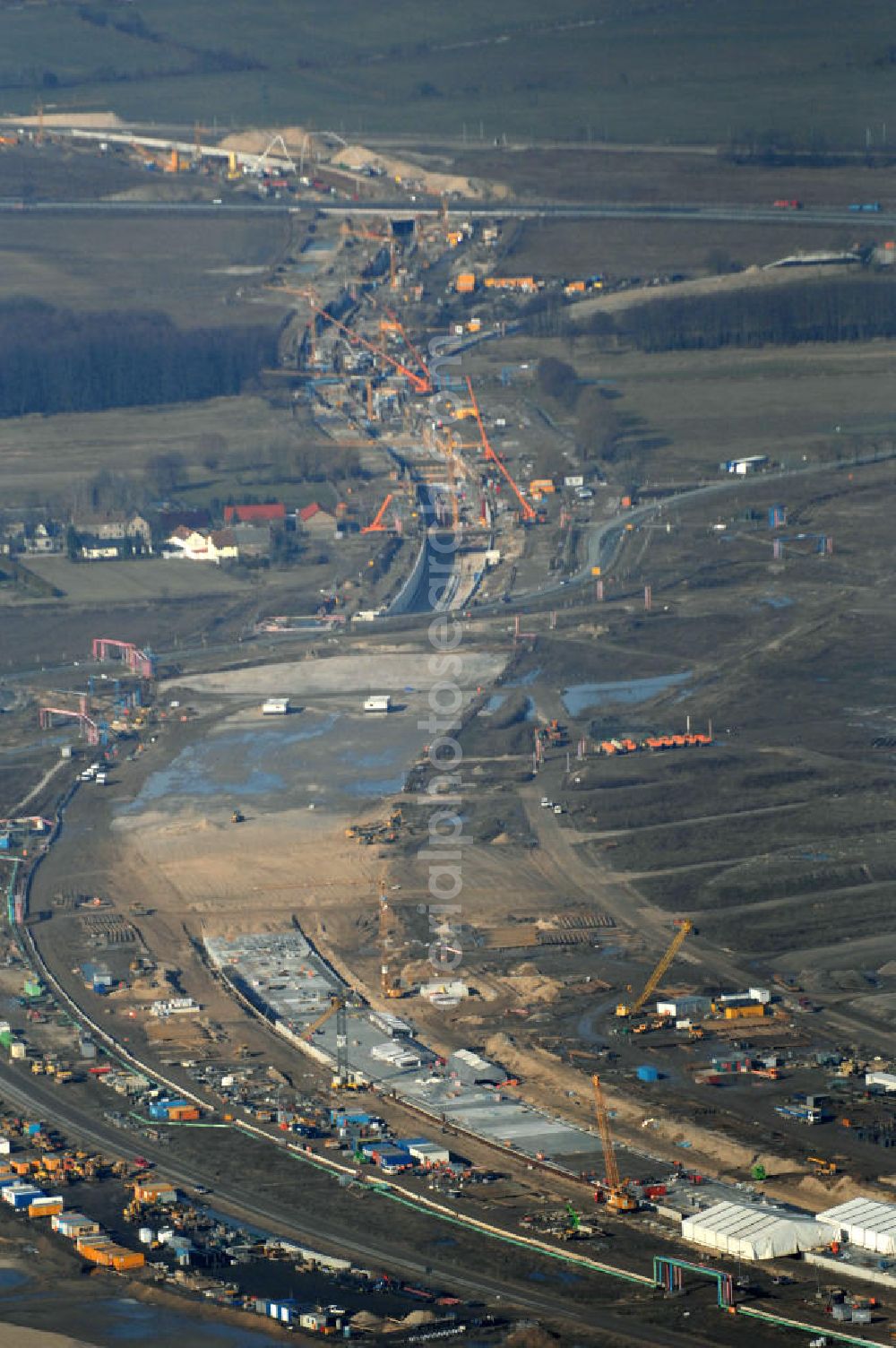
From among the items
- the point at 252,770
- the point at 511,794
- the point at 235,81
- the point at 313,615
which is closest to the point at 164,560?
the point at 313,615

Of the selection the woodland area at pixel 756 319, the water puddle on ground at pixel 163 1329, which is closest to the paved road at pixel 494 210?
the woodland area at pixel 756 319

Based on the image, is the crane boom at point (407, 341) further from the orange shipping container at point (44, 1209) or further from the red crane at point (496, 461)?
the orange shipping container at point (44, 1209)

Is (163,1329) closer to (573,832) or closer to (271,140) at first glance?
(573,832)

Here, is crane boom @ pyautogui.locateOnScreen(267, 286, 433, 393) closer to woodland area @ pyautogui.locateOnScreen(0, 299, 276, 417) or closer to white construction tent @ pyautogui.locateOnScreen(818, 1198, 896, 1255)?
woodland area @ pyautogui.locateOnScreen(0, 299, 276, 417)

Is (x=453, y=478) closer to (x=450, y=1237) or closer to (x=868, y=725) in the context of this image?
(x=868, y=725)

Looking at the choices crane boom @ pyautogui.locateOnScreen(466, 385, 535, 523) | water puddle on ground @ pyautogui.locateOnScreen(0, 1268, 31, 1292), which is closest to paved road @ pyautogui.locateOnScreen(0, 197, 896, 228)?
crane boom @ pyautogui.locateOnScreen(466, 385, 535, 523)

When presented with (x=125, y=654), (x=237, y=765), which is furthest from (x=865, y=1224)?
(x=125, y=654)

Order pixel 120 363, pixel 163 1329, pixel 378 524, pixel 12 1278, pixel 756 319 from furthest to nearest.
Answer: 1. pixel 756 319
2. pixel 120 363
3. pixel 378 524
4. pixel 12 1278
5. pixel 163 1329
